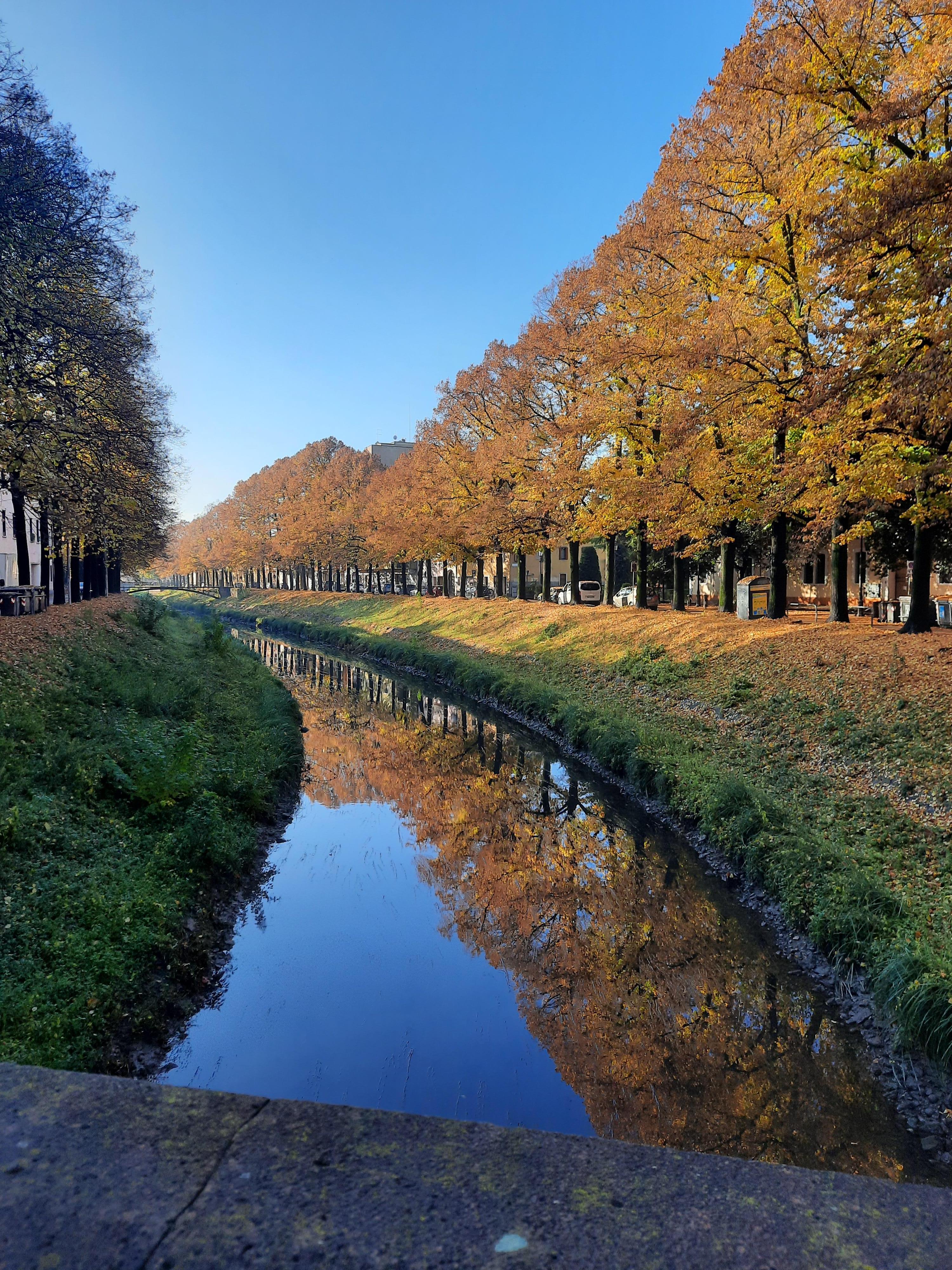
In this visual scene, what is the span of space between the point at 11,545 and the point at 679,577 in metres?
38.9

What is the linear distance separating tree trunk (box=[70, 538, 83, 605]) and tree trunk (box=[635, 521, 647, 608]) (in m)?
20.0

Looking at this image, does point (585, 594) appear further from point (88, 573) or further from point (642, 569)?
point (88, 573)

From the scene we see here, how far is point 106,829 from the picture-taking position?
26.8ft

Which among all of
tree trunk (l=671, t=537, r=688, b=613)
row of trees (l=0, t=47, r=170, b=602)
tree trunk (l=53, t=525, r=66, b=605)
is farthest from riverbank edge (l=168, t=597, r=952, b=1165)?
tree trunk (l=53, t=525, r=66, b=605)

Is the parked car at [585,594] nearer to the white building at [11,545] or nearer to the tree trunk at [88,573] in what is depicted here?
the tree trunk at [88,573]

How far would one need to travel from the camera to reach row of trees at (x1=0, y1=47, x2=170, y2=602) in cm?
1099

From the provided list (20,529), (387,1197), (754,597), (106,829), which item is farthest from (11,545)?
(387,1197)

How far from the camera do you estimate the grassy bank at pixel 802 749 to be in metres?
7.09

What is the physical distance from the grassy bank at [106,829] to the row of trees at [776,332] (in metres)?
10.2

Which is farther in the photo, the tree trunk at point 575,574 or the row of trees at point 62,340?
the tree trunk at point 575,574

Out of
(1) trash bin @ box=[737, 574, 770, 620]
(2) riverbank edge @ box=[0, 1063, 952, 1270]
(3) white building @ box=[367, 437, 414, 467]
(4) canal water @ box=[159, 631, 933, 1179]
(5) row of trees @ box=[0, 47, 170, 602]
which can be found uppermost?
(3) white building @ box=[367, 437, 414, 467]

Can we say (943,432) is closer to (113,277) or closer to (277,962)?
(277,962)

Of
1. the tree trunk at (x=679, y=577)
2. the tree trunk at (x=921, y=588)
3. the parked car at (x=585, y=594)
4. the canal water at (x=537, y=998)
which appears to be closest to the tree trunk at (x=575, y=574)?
the parked car at (x=585, y=594)

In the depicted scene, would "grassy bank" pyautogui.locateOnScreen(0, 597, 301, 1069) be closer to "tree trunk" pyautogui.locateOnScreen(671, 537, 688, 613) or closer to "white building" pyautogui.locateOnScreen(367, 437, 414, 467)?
"tree trunk" pyautogui.locateOnScreen(671, 537, 688, 613)
